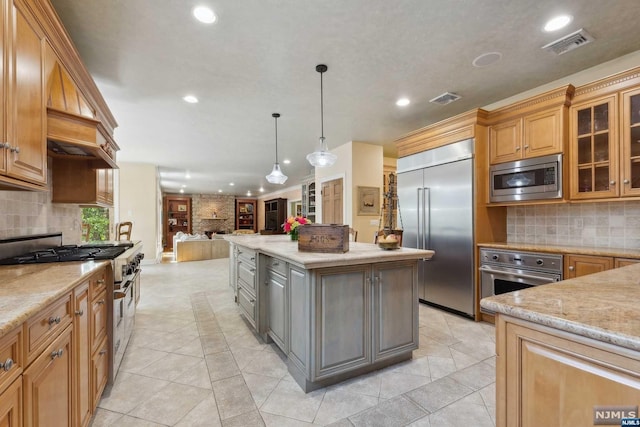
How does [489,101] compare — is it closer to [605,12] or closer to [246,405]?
[605,12]

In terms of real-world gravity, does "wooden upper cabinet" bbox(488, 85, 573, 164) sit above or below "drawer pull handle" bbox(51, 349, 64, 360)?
above

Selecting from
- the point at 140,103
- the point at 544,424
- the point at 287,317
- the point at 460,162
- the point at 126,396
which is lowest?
the point at 126,396

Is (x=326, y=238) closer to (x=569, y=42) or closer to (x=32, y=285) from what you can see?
(x=32, y=285)

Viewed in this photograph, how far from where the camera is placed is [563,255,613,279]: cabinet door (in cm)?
235

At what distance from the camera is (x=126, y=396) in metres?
1.87

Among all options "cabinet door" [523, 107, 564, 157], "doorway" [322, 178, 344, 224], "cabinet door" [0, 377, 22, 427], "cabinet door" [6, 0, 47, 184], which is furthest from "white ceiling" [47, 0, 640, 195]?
"cabinet door" [0, 377, 22, 427]

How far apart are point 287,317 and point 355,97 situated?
2526 mm

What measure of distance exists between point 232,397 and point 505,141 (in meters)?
3.54

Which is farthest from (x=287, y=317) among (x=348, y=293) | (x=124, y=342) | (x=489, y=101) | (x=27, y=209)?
(x=489, y=101)

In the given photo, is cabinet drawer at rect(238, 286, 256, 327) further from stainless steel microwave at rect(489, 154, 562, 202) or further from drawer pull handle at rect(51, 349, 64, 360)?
stainless steel microwave at rect(489, 154, 562, 202)

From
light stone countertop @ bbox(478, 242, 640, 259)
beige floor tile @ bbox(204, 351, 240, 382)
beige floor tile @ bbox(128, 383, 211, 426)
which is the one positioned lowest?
beige floor tile @ bbox(204, 351, 240, 382)

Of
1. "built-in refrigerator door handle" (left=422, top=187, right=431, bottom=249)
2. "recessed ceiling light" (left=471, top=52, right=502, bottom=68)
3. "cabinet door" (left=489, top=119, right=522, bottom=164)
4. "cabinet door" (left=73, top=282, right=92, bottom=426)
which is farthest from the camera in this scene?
"built-in refrigerator door handle" (left=422, top=187, right=431, bottom=249)

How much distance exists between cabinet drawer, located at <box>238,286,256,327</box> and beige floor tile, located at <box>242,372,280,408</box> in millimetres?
648

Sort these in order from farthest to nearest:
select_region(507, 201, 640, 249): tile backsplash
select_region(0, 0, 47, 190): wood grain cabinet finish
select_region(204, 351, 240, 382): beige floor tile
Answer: select_region(507, 201, 640, 249): tile backsplash, select_region(204, 351, 240, 382): beige floor tile, select_region(0, 0, 47, 190): wood grain cabinet finish
